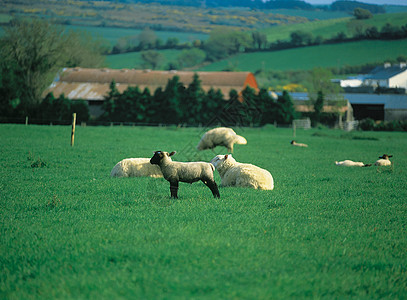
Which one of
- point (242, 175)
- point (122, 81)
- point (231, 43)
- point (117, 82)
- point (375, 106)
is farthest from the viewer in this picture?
point (231, 43)

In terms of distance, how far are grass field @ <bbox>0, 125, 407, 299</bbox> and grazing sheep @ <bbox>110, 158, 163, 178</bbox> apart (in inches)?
30.1

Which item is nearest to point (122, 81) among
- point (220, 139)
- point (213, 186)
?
point (220, 139)

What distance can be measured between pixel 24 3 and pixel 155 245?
184 m

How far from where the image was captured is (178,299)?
5969 millimetres

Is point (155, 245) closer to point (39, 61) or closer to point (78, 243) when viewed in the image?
point (78, 243)

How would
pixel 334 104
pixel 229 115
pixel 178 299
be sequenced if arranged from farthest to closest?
pixel 334 104 → pixel 229 115 → pixel 178 299

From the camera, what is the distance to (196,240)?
27.2 feet

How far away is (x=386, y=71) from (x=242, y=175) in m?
109

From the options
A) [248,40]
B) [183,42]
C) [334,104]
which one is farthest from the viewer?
[183,42]

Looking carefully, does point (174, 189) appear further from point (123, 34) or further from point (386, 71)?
point (123, 34)

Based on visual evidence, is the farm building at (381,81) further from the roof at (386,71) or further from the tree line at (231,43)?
the tree line at (231,43)

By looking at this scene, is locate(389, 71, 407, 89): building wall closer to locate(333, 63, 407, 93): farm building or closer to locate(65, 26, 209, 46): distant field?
locate(333, 63, 407, 93): farm building

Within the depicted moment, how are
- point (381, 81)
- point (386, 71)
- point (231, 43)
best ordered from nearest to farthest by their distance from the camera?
point (381, 81) → point (386, 71) → point (231, 43)

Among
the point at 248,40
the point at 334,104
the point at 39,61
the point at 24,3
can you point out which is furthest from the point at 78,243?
the point at 24,3
